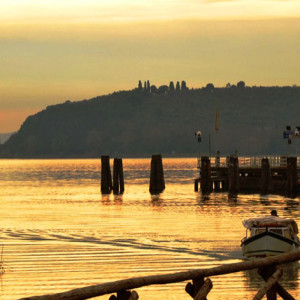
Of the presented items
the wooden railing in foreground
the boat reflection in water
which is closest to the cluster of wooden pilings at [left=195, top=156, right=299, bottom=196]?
the boat reflection in water

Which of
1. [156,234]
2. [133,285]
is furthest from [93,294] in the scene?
[156,234]

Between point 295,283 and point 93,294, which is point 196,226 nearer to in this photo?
point 295,283

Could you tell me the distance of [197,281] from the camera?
15.3 metres

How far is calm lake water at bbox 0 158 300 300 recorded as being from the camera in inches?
1120

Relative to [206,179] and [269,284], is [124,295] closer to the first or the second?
[269,284]

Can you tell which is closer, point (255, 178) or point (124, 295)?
point (124, 295)

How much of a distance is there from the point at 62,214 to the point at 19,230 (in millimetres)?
15314

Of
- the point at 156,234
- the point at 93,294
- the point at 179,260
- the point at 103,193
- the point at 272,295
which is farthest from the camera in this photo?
the point at 103,193

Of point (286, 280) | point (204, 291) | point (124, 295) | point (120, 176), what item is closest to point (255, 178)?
point (120, 176)

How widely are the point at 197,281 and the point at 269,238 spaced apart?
1940 cm

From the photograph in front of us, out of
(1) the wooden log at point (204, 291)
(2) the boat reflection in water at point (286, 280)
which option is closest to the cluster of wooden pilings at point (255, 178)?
(2) the boat reflection in water at point (286, 280)

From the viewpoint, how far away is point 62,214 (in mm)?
66750

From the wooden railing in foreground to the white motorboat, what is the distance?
58.5 ft

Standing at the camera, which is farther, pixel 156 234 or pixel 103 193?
pixel 103 193
